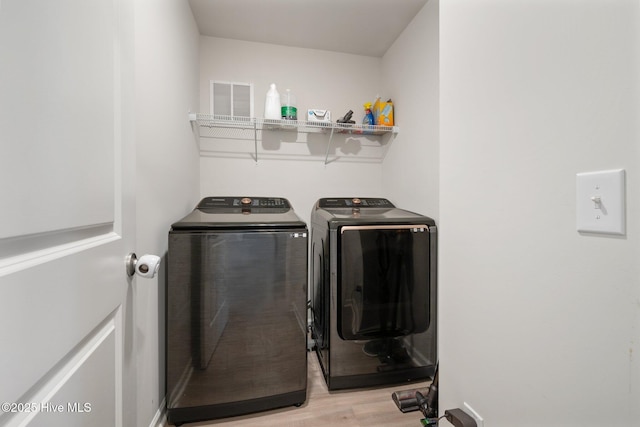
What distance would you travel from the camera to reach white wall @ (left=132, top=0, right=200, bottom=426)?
3.65 ft

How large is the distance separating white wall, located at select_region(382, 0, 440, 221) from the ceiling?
0.17m

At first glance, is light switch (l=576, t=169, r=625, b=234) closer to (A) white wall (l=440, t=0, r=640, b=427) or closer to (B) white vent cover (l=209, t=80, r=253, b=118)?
(A) white wall (l=440, t=0, r=640, b=427)

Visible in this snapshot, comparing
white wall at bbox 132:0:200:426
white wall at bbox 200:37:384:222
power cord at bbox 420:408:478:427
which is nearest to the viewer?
power cord at bbox 420:408:478:427

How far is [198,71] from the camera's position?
2.20 m

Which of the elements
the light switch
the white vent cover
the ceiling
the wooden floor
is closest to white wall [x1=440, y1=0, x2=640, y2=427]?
the light switch

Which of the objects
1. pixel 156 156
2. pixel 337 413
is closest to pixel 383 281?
pixel 337 413

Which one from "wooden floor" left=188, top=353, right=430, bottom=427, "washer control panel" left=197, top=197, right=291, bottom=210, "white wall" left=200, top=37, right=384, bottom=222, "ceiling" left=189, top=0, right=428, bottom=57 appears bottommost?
"wooden floor" left=188, top=353, right=430, bottom=427

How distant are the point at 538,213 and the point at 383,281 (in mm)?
1181

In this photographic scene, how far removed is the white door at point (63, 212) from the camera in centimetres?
38

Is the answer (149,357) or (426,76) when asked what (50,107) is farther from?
(426,76)

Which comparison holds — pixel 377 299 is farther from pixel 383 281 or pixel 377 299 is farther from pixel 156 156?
pixel 156 156

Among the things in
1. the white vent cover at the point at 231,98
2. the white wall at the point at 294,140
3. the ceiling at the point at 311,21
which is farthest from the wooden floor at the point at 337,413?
the ceiling at the point at 311,21

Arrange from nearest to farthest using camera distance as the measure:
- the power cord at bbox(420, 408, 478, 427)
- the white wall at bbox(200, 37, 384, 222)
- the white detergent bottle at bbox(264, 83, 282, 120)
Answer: the power cord at bbox(420, 408, 478, 427) → the white detergent bottle at bbox(264, 83, 282, 120) → the white wall at bbox(200, 37, 384, 222)

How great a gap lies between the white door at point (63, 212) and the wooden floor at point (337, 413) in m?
0.92
